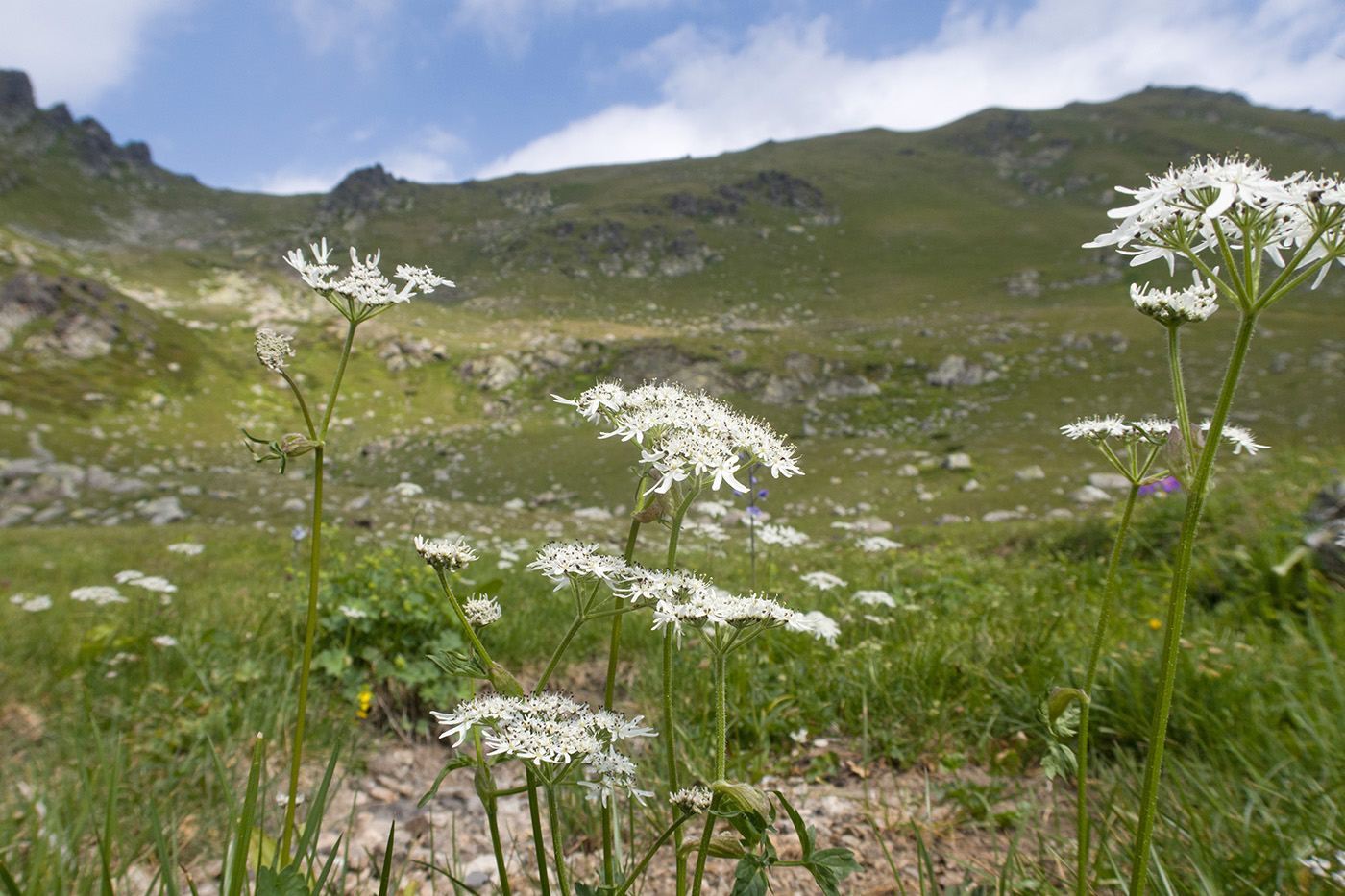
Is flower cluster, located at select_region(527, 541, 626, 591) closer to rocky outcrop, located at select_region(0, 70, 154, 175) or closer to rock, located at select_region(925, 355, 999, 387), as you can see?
rock, located at select_region(925, 355, 999, 387)

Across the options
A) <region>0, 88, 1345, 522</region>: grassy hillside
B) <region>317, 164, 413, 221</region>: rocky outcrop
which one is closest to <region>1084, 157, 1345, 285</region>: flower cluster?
<region>0, 88, 1345, 522</region>: grassy hillside

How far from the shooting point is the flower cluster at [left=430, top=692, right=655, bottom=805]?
1.39 meters

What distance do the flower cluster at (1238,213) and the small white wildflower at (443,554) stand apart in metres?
1.64

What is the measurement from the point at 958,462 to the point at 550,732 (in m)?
22.9

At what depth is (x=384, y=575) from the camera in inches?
174

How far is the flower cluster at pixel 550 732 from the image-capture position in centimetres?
139

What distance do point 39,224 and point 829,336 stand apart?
79374 mm

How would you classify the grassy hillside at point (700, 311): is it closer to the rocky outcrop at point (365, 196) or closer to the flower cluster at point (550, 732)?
the rocky outcrop at point (365, 196)

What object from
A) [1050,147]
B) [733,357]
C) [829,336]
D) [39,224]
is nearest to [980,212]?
[1050,147]

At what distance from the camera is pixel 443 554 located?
4.89ft

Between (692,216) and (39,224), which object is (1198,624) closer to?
(692,216)

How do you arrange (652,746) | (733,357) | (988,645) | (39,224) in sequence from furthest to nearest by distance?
(39,224)
(733,357)
(988,645)
(652,746)

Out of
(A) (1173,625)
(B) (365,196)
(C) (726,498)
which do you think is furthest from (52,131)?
(A) (1173,625)

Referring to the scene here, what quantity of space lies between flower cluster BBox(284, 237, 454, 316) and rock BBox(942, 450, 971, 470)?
22705 millimetres
